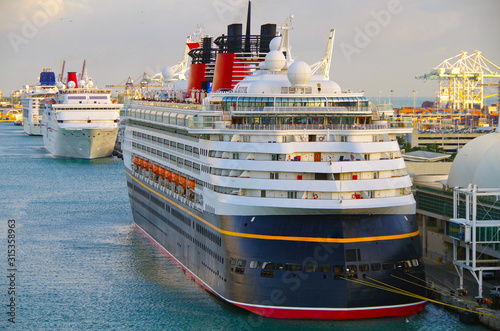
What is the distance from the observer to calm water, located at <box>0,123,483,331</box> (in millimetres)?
36375

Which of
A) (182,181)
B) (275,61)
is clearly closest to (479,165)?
(275,61)

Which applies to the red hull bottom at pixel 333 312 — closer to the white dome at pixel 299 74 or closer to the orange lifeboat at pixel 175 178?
the white dome at pixel 299 74

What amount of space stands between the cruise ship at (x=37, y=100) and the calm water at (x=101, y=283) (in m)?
115

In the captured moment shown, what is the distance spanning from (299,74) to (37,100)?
15419cm

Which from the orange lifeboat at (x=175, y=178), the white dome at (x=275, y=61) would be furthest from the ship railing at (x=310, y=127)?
the orange lifeboat at (x=175, y=178)

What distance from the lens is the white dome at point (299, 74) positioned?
131 ft

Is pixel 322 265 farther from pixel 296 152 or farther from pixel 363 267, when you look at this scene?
pixel 296 152

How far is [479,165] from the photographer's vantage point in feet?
139

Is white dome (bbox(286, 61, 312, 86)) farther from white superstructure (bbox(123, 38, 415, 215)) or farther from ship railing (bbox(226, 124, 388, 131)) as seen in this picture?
ship railing (bbox(226, 124, 388, 131))

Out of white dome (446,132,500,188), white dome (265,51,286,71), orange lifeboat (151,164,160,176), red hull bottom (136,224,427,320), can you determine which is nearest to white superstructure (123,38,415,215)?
white dome (265,51,286,71)

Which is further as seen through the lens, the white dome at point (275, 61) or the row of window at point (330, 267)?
the white dome at point (275, 61)

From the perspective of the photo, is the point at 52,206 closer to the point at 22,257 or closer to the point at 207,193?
the point at 22,257

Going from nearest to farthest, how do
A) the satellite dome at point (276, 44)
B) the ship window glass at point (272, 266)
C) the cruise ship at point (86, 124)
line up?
the ship window glass at point (272, 266)
the satellite dome at point (276, 44)
the cruise ship at point (86, 124)

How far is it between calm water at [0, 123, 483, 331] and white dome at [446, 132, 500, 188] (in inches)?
299
